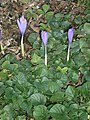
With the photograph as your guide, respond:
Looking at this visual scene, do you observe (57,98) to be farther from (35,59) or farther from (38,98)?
(35,59)

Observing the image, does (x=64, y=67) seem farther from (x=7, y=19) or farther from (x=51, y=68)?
(x=7, y=19)

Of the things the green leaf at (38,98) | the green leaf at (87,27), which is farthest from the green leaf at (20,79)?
the green leaf at (87,27)

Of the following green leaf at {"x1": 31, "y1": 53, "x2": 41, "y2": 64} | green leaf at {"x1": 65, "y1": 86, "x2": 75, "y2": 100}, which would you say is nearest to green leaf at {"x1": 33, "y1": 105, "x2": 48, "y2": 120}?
green leaf at {"x1": 65, "y1": 86, "x2": 75, "y2": 100}

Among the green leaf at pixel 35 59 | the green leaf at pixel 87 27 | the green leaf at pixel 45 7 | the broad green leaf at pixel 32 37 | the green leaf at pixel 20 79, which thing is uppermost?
the green leaf at pixel 45 7

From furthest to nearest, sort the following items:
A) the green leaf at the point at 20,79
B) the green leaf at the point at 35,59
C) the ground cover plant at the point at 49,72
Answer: the green leaf at the point at 35,59 → the green leaf at the point at 20,79 → the ground cover plant at the point at 49,72

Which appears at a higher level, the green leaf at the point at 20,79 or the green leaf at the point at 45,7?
the green leaf at the point at 45,7

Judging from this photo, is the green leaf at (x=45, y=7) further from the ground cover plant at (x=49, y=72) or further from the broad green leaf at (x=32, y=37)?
the broad green leaf at (x=32, y=37)

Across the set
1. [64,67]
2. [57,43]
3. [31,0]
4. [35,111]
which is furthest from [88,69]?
[31,0]
